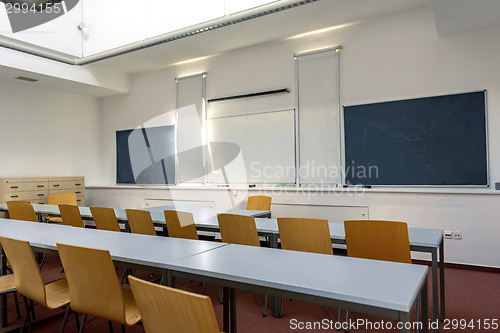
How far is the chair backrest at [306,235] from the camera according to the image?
8.60 ft

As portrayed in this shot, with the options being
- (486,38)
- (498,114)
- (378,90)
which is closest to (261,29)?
(378,90)

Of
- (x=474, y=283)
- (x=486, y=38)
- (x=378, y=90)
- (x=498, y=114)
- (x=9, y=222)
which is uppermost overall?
(x=486, y=38)

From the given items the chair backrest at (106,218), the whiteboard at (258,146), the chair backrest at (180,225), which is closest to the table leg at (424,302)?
the chair backrest at (180,225)

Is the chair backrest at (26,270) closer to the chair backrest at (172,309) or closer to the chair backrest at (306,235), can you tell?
the chair backrest at (172,309)

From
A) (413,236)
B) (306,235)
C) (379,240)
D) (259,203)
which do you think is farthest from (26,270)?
(259,203)

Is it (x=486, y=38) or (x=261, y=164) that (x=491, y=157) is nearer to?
(x=486, y=38)

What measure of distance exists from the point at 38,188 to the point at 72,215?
301 cm

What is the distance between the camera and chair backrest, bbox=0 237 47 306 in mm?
2033

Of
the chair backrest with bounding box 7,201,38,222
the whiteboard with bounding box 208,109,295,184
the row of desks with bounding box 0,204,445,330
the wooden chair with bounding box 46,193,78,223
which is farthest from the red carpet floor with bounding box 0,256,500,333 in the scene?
the wooden chair with bounding box 46,193,78,223

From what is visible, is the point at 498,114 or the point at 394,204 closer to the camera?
the point at 498,114

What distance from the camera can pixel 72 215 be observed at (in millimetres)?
4117

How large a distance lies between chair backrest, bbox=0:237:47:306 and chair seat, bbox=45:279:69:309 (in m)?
0.09

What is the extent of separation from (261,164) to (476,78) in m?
3.31

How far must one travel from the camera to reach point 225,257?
198 centimetres
